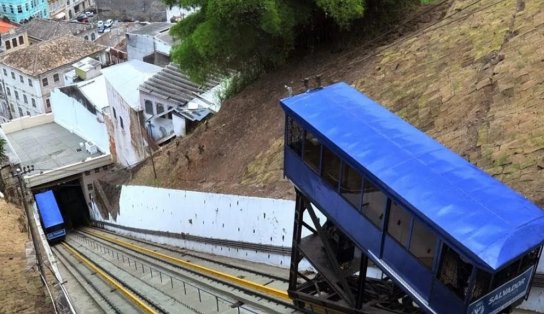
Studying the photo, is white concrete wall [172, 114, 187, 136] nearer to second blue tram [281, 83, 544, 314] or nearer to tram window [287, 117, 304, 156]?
second blue tram [281, 83, 544, 314]

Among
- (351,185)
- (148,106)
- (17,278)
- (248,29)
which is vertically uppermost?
(248,29)

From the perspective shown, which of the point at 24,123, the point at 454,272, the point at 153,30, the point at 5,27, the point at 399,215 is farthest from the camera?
the point at 5,27

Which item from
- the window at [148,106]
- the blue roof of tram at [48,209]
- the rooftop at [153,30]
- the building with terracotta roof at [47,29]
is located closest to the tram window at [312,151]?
the window at [148,106]

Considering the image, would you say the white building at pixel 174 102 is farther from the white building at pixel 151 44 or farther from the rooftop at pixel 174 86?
the white building at pixel 151 44

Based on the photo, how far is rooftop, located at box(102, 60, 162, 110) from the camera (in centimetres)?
2797

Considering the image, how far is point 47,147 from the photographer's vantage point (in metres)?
33.8

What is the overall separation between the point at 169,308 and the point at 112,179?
15.5 meters

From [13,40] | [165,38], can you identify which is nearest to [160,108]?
[165,38]

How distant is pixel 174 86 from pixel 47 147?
11.3 metres

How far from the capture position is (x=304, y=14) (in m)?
18.4

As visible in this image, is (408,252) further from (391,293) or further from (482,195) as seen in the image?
(391,293)

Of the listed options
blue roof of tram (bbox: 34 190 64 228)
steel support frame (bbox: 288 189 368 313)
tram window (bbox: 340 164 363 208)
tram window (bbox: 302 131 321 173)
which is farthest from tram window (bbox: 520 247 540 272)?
blue roof of tram (bbox: 34 190 64 228)

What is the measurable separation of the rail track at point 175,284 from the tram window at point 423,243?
4.58m

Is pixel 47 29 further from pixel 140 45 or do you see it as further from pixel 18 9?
pixel 140 45
